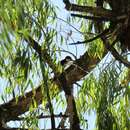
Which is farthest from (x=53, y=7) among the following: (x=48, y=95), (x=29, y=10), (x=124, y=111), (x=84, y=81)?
(x=124, y=111)

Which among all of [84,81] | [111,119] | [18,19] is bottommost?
[111,119]

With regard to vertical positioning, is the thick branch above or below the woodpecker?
above

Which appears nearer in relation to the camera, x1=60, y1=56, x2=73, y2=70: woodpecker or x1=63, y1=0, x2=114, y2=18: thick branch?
x1=63, y1=0, x2=114, y2=18: thick branch

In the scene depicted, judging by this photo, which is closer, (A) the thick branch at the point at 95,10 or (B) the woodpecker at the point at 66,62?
(A) the thick branch at the point at 95,10

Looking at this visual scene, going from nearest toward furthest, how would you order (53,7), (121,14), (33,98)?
(121,14) → (53,7) → (33,98)

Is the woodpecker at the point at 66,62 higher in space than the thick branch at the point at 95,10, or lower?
lower

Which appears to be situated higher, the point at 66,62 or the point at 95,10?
the point at 95,10

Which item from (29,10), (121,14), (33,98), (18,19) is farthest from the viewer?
(33,98)

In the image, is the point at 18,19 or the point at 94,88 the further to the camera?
the point at 94,88

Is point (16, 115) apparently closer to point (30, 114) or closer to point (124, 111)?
point (30, 114)

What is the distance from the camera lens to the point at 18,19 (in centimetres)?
213

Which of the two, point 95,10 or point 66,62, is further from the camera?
point 66,62

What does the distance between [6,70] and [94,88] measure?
87cm

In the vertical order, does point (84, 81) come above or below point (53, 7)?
below
